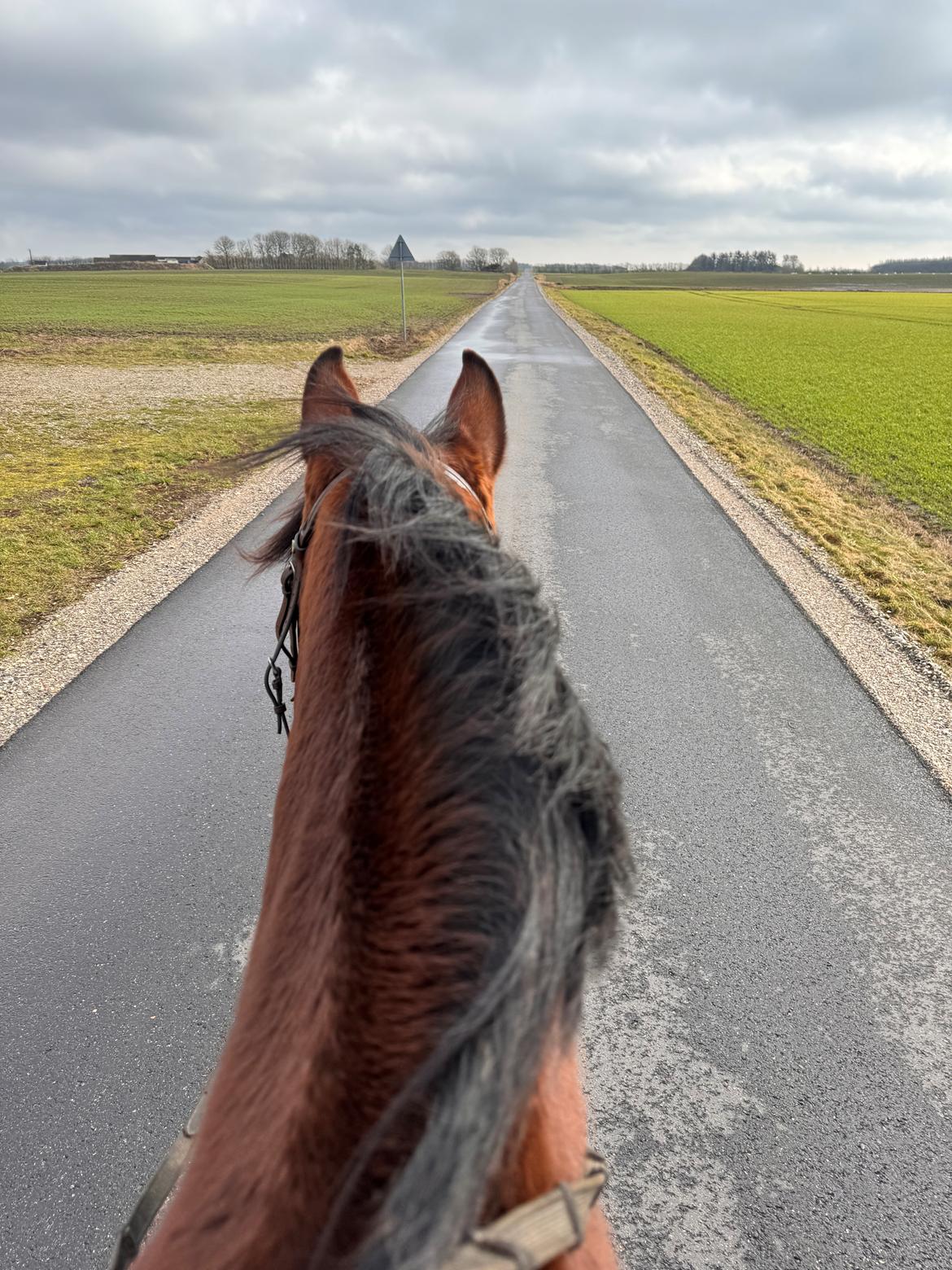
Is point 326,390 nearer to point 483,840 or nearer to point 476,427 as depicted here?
point 476,427

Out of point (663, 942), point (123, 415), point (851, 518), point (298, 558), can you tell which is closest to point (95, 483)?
point (123, 415)

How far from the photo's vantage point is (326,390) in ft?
6.51

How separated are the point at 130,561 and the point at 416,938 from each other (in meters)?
7.04

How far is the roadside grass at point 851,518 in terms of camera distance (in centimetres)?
666

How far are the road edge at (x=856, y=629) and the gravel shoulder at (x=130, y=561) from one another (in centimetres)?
411

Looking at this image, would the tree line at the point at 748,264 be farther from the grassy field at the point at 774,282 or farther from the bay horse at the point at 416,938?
the bay horse at the point at 416,938

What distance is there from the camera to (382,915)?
2.75ft

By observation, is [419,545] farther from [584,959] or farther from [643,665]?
[643,665]

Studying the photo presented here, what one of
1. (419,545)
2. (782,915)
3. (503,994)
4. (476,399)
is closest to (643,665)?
(782,915)

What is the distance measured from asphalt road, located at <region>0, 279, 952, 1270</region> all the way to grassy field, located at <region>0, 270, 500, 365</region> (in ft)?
66.3

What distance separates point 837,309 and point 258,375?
62.4m

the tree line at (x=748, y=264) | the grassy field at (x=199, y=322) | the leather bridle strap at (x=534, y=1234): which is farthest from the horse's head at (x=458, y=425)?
the tree line at (x=748, y=264)

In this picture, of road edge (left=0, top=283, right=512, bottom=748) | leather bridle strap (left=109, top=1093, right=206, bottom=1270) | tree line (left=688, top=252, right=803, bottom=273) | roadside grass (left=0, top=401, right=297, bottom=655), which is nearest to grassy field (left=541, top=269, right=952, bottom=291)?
tree line (left=688, top=252, right=803, bottom=273)

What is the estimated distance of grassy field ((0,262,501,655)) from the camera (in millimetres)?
7129
